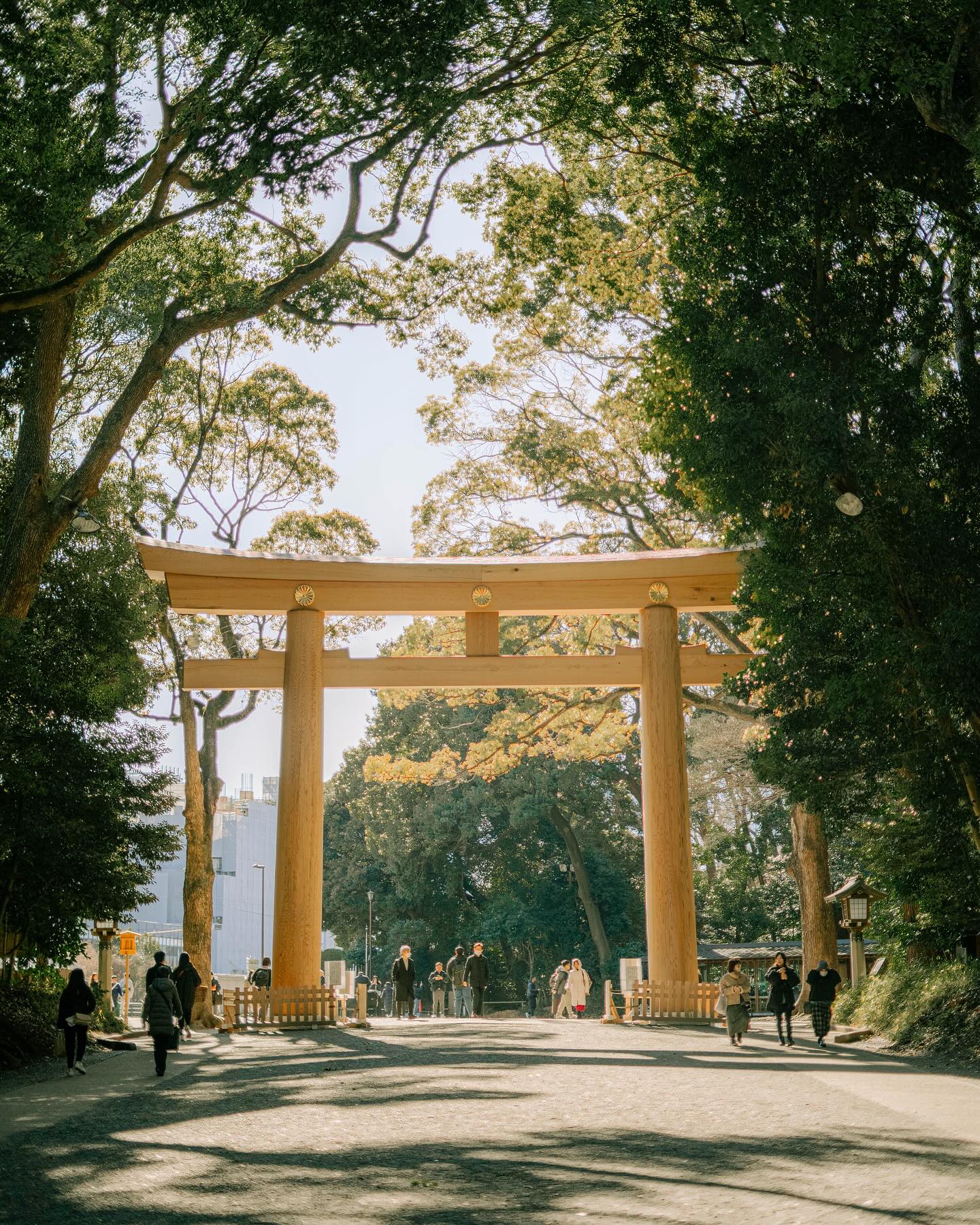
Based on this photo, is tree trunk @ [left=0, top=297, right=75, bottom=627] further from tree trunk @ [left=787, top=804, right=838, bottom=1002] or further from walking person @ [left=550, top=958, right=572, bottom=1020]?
walking person @ [left=550, top=958, right=572, bottom=1020]

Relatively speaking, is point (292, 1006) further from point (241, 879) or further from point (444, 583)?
point (241, 879)

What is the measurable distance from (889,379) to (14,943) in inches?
476

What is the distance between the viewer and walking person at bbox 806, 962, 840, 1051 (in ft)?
48.7

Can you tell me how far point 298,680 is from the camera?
1770 centimetres


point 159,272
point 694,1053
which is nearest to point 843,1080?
point 694,1053

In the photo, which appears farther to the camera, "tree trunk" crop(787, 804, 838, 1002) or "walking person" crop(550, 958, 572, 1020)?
"walking person" crop(550, 958, 572, 1020)

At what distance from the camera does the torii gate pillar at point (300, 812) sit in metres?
16.6

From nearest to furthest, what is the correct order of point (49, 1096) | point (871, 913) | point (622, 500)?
1. point (49, 1096)
2. point (871, 913)
3. point (622, 500)

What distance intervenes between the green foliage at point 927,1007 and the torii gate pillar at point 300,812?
752cm

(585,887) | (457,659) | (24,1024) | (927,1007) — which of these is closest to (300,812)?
(457,659)

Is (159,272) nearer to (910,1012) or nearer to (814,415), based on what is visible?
(814,415)

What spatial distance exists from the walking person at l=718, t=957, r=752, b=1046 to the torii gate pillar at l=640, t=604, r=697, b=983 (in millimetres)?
1907

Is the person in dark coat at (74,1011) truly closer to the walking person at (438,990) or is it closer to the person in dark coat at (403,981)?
the person in dark coat at (403,981)

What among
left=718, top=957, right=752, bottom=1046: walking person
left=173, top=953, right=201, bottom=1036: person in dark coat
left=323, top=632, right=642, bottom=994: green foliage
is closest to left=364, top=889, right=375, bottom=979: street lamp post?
left=323, top=632, right=642, bottom=994: green foliage
